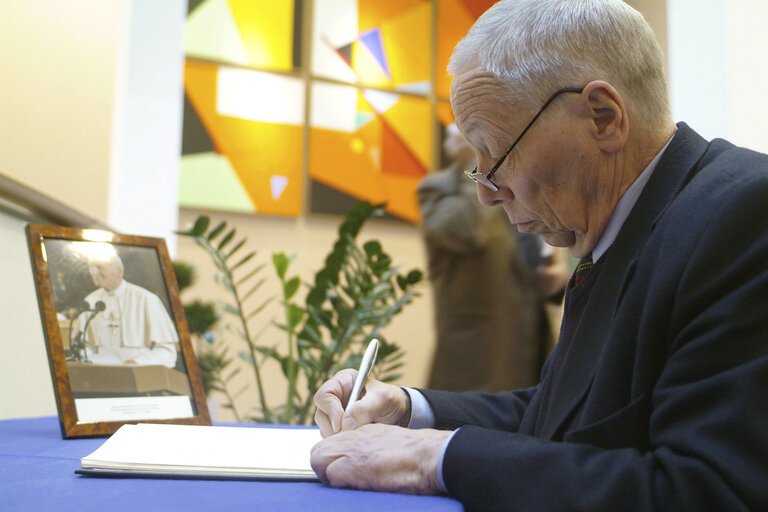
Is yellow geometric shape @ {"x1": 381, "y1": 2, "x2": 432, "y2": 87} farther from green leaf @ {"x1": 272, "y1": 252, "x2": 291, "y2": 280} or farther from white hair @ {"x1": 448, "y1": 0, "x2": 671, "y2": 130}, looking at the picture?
white hair @ {"x1": 448, "y1": 0, "x2": 671, "y2": 130}

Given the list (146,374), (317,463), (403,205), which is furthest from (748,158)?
(403,205)

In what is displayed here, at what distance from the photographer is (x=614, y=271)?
942 mm

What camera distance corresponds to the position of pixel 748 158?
0.87 metres

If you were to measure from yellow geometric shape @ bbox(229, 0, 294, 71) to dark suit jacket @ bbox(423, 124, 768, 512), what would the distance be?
3.21 metres

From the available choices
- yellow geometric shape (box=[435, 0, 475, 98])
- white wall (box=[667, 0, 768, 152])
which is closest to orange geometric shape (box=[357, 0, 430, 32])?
yellow geometric shape (box=[435, 0, 475, 98])

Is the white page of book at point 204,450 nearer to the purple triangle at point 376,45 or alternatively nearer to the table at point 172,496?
the table at point 172,496

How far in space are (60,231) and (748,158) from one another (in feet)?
3.58

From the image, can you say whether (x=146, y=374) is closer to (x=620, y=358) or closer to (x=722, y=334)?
(x=620, y=358)

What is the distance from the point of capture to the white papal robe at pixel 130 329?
1.23m

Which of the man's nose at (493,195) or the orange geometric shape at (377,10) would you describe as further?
the orange geometric shape at (377,10)

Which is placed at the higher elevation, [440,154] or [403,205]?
→ [440,154]

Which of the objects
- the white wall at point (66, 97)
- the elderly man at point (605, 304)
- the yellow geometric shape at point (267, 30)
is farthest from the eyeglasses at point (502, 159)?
the yellow geometric shape at point (267, 30)

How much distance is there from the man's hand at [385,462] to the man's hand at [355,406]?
0.22 m

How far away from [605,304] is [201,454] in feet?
1.79
